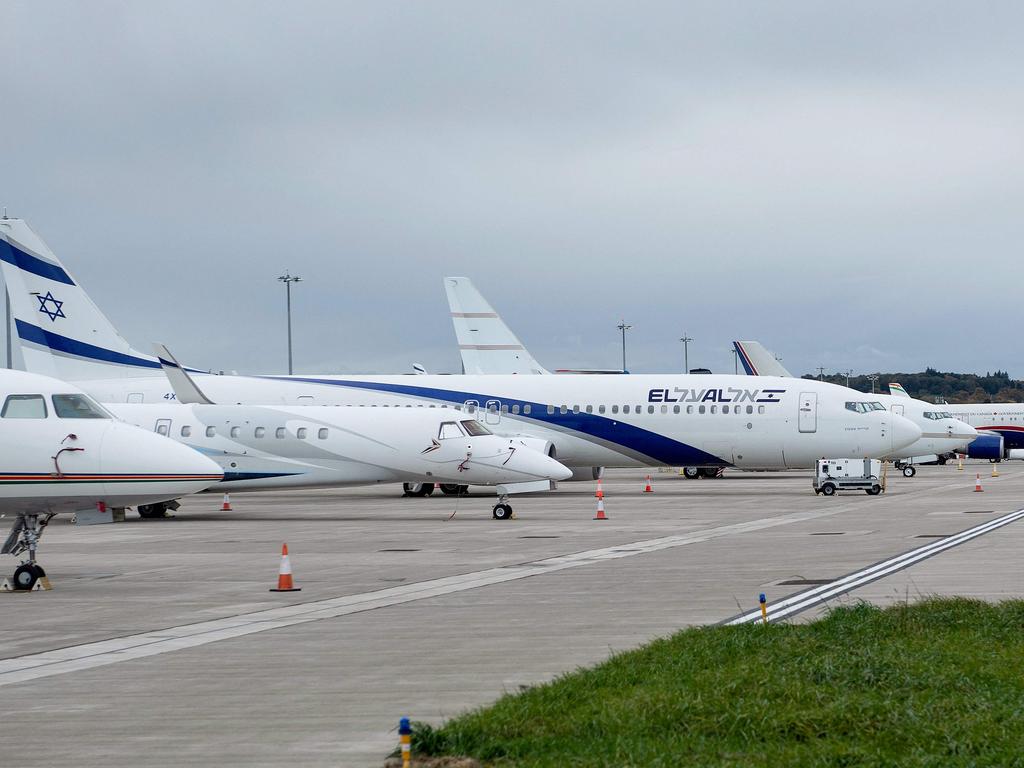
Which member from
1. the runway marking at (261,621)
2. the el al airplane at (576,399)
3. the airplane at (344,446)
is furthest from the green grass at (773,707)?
the el al airplane at (576,399)

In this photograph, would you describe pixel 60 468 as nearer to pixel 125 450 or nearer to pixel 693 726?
pixel 125 450

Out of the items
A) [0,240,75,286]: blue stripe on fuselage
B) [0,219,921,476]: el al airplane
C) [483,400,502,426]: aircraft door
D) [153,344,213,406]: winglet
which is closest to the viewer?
[153,344,213,406]: winglet

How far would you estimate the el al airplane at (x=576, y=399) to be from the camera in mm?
45688

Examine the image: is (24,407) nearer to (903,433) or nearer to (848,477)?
(848,477)

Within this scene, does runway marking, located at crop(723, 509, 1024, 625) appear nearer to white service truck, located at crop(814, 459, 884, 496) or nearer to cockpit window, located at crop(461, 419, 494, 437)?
cockpit window, located at crop(461, 419, 494, 437)

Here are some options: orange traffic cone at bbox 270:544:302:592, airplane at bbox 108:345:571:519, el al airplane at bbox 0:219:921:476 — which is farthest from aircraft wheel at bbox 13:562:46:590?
el al airplane at bbox 0:219:921:476

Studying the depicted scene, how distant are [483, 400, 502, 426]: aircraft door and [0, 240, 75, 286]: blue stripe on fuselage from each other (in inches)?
624

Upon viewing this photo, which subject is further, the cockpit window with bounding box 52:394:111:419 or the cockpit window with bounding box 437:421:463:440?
the cockpit window with bounding box 437:421:463:440

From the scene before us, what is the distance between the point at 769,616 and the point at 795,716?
18.4 feet

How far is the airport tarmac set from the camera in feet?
31.9

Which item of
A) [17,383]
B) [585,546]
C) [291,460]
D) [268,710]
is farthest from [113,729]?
[291,460]

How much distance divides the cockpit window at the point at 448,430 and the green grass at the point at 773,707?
24564 mm

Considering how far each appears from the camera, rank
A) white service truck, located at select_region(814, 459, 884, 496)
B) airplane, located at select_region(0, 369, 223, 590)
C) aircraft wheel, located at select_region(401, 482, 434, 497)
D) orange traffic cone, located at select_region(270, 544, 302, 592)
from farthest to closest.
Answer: aircraft wheel, located at select_region(401, 482, 434, 497)
white service truck, located at select_region(814, 459, 884, 496)
airplane, located at select_region(0, 369, 223, 590)
orange traffic cone, located at select_region(270, 544, 302, 592)

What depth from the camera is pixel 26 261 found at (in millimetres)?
46719
